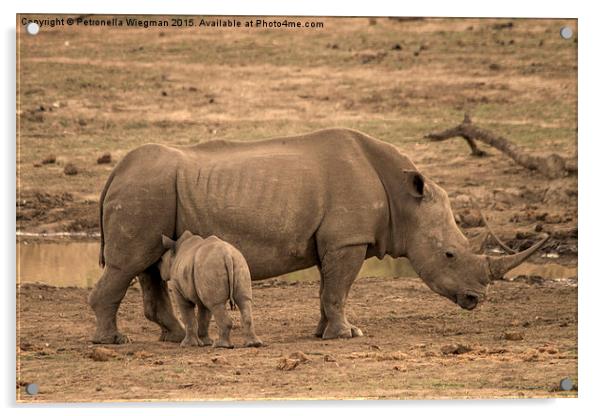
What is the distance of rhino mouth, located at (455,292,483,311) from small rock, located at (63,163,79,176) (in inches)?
264

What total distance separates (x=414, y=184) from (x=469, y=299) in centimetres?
123

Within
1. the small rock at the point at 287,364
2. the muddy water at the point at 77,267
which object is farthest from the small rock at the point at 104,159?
the small rock at the point at 287,364

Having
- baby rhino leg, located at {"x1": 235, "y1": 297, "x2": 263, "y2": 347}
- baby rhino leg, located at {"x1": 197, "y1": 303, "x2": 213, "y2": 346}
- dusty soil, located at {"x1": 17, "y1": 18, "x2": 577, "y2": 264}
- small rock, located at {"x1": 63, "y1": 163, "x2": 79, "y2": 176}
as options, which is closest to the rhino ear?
baby rhino leg, located at {"x1": 235, "y1": 297, "x2": 263, "y2": 347}

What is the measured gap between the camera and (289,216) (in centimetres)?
1786

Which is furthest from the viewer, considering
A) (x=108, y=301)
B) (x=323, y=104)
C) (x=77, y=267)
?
(x=323, y=104)

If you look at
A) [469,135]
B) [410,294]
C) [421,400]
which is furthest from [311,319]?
[469,135]

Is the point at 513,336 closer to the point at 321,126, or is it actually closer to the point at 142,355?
the point at 142,355

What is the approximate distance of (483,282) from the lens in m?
18.3

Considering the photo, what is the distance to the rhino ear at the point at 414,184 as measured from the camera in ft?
59.8

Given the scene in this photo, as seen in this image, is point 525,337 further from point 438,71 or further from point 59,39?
point 438,71

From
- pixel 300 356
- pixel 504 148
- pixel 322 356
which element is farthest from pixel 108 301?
pixel 504 148

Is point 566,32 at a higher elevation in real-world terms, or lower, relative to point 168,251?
higher

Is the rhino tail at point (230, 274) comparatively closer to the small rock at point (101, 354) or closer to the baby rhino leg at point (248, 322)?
the baby rhino leg at point (248, 322)

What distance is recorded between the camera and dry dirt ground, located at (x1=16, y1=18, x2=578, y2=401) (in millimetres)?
16672
